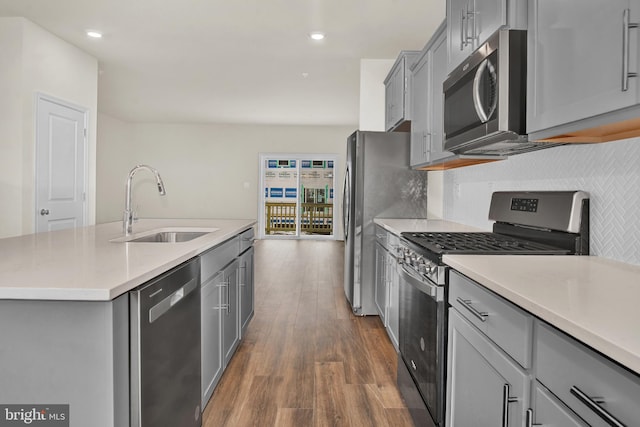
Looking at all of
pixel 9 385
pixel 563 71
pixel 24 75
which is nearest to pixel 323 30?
pixel 24 75

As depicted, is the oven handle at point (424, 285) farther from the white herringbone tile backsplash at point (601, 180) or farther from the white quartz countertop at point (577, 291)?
the white herringbone tile backsplash at point (601, 180)

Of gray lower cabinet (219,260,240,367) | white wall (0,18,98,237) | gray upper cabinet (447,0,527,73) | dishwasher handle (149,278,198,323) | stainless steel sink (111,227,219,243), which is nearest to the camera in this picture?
dishwasher handle (149,278,198,323)

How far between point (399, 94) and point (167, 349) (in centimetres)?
305

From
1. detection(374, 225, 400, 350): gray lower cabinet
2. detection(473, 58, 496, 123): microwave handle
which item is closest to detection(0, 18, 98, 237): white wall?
detection(374, 225, 400, 350): gray lower cabinet

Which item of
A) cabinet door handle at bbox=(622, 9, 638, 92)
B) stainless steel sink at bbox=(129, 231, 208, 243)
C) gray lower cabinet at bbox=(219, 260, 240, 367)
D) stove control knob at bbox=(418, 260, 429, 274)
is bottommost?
gray lower cabinet at bbox=(219, 260, 240, 367)

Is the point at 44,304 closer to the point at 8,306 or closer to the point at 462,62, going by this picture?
the point at 8,306

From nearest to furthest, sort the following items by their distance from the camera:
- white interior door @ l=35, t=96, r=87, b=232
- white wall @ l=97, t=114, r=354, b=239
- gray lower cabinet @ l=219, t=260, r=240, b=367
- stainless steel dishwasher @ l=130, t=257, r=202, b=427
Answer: stainless steel dishwasher @ l=130, t=257, r=202, b=427
gray lower cabinet @ l=219, t=260, r=240, b=367
white interior door @ l=35, t=96, r=87, b=232
white wall @ l=97, t=114, r=354, b=239

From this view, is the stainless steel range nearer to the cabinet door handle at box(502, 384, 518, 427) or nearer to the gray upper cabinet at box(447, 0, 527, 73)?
the cabinet door handle at box(502, 384, 518, 427)

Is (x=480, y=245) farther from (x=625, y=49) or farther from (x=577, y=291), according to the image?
(x=625, y=49)

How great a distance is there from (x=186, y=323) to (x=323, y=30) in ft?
11.2

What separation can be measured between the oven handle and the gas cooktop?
0.15 meters

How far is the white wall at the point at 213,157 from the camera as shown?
10414 mm

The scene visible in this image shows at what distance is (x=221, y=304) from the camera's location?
2.43 meters

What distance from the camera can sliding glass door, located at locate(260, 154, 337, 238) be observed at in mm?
10477
